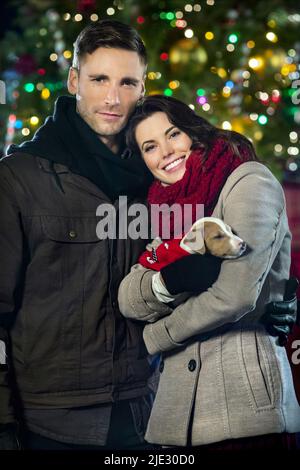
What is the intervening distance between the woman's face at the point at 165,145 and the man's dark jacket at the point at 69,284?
8 centimetres

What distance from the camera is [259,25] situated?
9.10ft

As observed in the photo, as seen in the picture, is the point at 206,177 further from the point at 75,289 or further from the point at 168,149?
the point at 75,289

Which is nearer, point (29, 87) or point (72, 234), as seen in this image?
point (72, 234)

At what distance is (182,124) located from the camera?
1805mm

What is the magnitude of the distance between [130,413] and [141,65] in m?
0.89

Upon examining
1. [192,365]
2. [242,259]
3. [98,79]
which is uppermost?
[98,79]

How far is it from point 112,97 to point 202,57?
99cm

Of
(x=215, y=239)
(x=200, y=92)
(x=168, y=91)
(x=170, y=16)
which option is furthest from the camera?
(x=170, y=16)

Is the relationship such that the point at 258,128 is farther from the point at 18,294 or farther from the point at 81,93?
the point at 18,294

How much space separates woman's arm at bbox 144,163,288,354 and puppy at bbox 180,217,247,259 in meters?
0.03

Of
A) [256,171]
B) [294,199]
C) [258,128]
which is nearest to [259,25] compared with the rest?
[258,128]

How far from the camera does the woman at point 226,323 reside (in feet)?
5.38

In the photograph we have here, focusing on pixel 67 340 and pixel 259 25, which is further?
pixel 259 25

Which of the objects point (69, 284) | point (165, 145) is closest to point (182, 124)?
point (165, 145)
